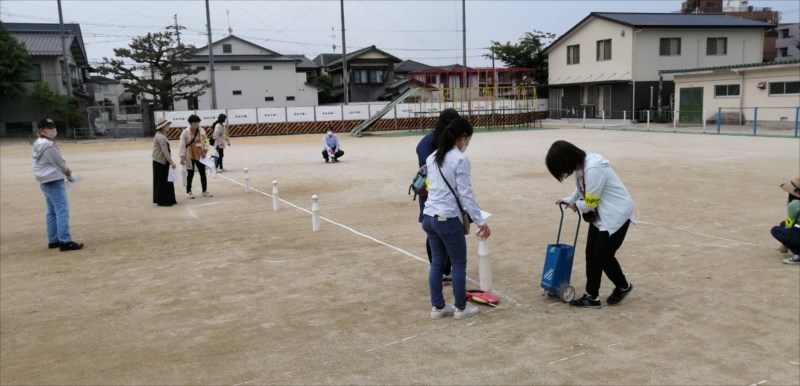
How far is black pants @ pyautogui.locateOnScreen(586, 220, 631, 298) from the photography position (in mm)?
4891

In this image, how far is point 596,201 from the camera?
4.80 m

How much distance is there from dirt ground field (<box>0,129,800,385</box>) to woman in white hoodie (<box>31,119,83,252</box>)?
1.19ft

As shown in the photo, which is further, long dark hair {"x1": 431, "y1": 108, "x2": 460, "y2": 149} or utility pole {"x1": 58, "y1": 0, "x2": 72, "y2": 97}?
utility pole {"x1": 58, "y1": 0, "x2": 72, "y2": 97}

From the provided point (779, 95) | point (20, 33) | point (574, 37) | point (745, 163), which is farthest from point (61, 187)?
point (20, 33)

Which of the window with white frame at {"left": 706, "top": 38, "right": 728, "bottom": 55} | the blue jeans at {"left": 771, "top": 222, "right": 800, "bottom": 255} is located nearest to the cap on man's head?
the blue jeans at {"left": 771, "top": 222, "right": 800, "bottom": 255}

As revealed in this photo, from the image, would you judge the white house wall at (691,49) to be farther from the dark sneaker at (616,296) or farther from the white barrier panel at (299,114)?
the dark sneaker at (616,296)

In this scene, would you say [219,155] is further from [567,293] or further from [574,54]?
[574,54]

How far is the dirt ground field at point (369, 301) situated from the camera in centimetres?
413

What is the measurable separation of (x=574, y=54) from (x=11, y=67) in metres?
35.8

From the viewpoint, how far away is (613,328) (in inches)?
185

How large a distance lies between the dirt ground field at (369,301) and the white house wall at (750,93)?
20.8 meters

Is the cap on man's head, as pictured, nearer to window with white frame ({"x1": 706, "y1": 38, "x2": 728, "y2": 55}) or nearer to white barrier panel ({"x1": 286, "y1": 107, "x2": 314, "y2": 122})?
white barrier panel ({"x1": 286, "y1": 107, "x2": 314, "y2": 122})

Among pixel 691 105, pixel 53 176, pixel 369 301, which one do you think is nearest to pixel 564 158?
pixel 369 301

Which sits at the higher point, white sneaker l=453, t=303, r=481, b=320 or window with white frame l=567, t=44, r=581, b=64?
window with white frame l=567, t=44, r=581, b=64
